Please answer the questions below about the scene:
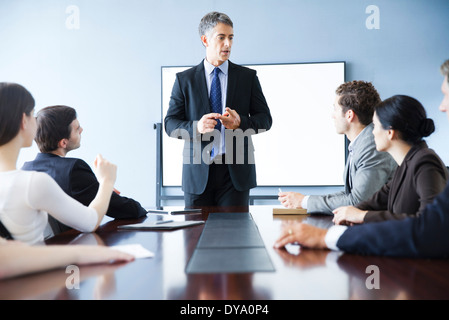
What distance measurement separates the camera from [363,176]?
2.15m

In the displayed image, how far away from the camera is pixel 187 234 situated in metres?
1.54

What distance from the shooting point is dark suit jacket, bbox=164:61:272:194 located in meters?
2.47

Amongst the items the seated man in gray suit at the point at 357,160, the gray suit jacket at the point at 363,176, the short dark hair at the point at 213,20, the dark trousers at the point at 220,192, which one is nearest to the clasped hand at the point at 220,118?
the dark trousers at the point at 220,192

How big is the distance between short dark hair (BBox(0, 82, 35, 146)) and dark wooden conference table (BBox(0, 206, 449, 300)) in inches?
23.2

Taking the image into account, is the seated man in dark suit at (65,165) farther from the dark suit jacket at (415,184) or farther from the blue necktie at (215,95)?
the dark suit jacket at (415,184)

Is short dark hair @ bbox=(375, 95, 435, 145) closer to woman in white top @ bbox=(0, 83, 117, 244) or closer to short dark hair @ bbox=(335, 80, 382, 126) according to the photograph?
short dark hair @ bbox=(335, 80, 382, 126)

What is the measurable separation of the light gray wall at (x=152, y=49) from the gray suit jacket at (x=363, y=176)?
260 centimetres

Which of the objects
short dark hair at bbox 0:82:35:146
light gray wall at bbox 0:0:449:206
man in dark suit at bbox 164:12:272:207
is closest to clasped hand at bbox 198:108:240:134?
man in dark suit at bbox 164:12:272:207

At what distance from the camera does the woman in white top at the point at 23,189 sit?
1.32 m

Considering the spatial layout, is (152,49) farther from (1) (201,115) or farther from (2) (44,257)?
(2) (44,257)

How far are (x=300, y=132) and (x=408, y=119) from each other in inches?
119

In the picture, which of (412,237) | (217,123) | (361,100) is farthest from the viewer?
(217,123)

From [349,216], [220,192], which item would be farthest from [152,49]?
[349,216]
